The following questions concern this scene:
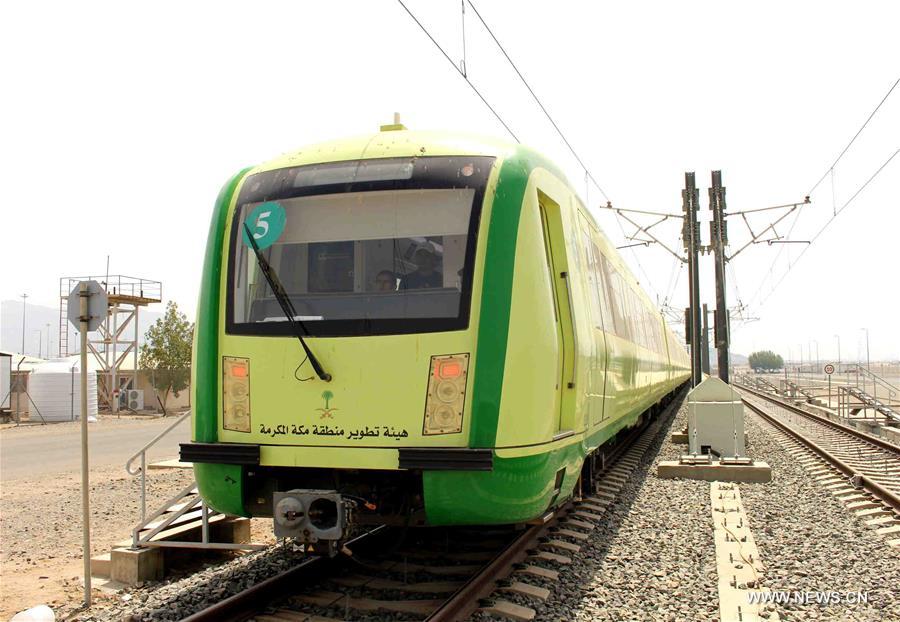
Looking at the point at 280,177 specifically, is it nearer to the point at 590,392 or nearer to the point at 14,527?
the point at 590,392

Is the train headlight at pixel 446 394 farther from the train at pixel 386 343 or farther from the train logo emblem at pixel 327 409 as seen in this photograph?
the train logo emblem at pixel 327 409

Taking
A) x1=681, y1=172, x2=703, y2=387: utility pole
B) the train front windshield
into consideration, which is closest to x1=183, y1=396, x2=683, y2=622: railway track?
the train front windshield

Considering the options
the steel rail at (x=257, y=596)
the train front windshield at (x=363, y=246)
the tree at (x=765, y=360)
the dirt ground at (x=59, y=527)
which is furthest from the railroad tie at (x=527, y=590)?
the tree at (x=765, y=360)

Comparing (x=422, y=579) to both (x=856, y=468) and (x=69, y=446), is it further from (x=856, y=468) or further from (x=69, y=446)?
(x=69, y=446)

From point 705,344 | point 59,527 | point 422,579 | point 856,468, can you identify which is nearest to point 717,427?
point 856,468

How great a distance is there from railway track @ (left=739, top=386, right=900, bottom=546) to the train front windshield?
5.23 metres

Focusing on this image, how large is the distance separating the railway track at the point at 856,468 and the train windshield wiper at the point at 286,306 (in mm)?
5658

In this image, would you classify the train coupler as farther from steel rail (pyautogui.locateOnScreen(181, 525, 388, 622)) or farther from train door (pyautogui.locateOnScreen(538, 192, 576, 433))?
train door (pyautogui.locateOnScreen(538, 192, 576, 433))

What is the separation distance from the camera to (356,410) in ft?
16.9

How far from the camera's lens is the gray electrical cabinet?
12359 mm

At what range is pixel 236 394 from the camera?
5.49 metres

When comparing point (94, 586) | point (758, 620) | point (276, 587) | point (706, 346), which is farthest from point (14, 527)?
point (706, 346)

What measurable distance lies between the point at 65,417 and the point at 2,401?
9.87 feet

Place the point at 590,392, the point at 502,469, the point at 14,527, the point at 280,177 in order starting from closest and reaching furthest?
1. the point at 502,469
2. the point at 280,177
3. the point at 590,392
4. the point at 14,527
